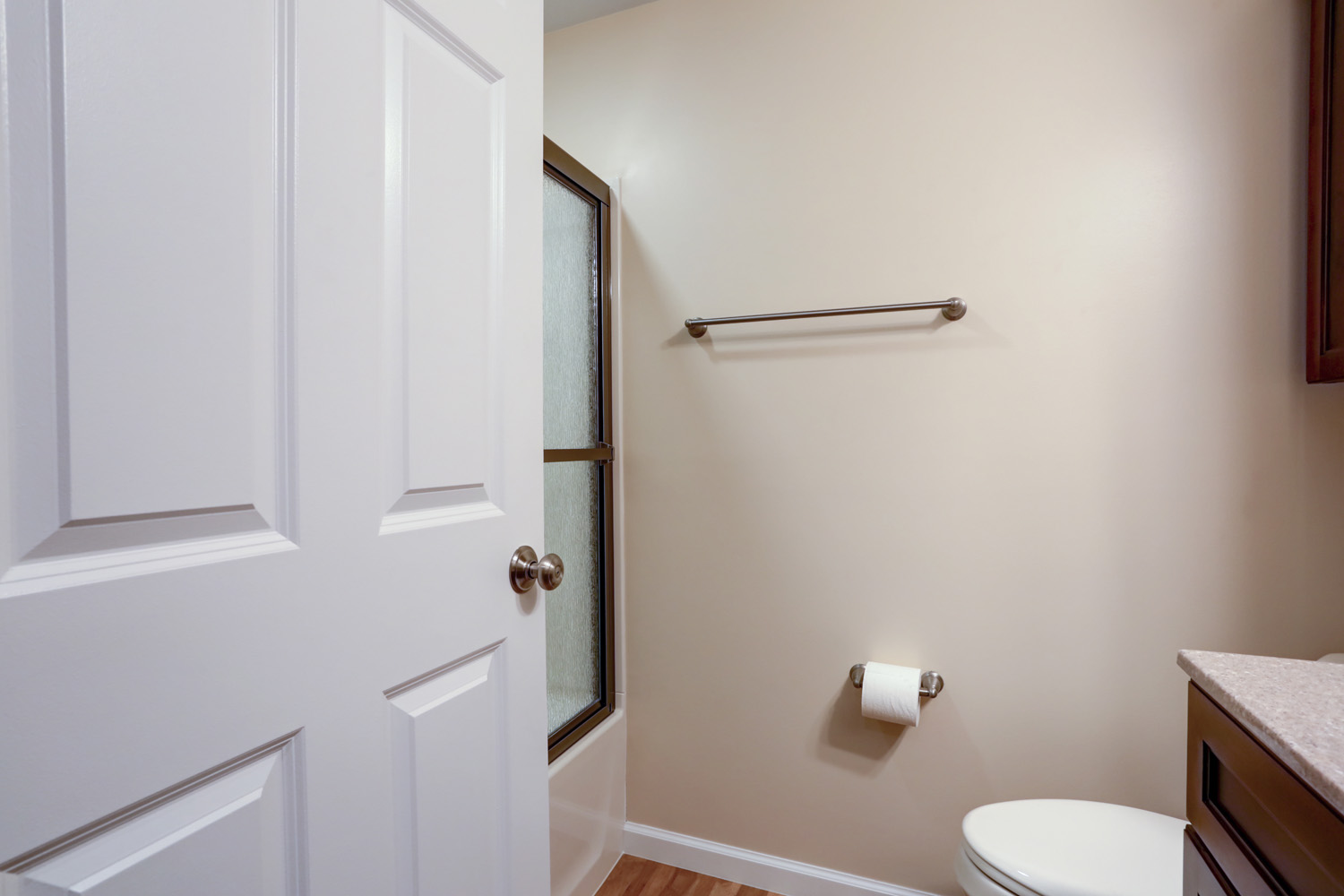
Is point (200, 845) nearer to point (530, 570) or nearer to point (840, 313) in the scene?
point (530, 570)

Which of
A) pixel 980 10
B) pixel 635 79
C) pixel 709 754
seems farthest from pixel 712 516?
pixel 980 10

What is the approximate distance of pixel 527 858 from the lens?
0.96 metres

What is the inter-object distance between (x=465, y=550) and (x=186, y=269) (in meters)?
0.43

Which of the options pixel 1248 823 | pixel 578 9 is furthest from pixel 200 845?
pixel 578 9

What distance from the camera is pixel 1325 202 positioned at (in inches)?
47.1

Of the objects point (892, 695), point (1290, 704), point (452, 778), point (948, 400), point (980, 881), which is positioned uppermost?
point (948, 400)

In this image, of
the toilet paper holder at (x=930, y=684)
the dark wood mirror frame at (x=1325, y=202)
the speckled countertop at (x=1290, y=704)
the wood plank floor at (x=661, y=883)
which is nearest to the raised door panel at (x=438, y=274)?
the speckled countertop at (x=1290, y=704)

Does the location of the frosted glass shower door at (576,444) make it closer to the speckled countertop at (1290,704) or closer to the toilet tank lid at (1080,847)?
the toilet tank lid at (1080,847)

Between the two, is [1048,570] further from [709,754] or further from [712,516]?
[709,754]

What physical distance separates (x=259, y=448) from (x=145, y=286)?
0.15m

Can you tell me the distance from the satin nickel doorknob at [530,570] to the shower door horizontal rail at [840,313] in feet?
2.93

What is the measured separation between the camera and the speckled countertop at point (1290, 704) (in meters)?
0.52

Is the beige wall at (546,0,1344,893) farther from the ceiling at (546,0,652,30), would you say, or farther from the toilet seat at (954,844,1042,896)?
the toilet seat at (954,844,1042,896)

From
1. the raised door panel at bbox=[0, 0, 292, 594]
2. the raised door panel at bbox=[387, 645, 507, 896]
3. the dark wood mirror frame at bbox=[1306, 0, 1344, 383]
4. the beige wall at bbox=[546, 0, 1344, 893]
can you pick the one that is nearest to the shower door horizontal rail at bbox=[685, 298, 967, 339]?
the beige wall at bbox=[546, 0, 1344, 893]
